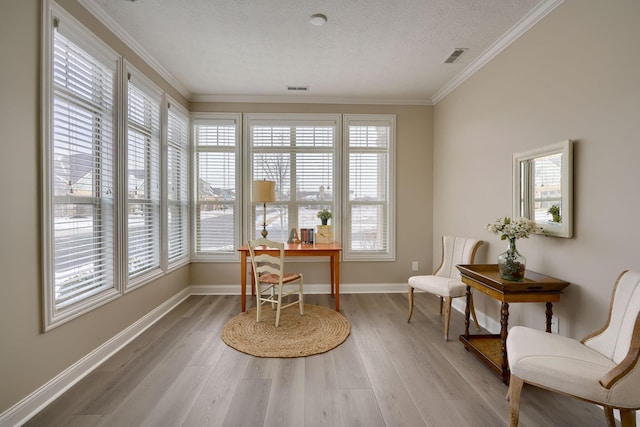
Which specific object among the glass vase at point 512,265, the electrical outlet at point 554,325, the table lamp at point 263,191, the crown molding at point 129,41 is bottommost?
the electrical outlet at point 554,325

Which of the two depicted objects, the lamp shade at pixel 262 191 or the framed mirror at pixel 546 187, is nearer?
the framed mirror at pixel 546 187

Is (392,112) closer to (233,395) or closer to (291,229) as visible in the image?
(291,229)

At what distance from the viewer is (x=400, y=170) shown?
4.12m

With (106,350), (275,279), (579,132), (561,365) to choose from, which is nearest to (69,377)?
(106,350)

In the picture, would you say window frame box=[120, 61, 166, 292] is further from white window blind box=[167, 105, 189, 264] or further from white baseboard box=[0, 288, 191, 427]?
white baseboard box=[0, 288, 191, 427]

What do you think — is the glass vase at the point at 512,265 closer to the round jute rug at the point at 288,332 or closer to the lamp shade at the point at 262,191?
the round jute rug at the point at 288,332

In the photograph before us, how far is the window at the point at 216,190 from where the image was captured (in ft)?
13.2

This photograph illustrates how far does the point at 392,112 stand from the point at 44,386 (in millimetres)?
4456

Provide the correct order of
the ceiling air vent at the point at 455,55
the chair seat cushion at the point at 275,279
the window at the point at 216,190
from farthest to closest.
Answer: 1. the window at the point at 216,190
2. the chair seat cushion at the point at 275,279
3. the ceiling air vent at the point at 455,55

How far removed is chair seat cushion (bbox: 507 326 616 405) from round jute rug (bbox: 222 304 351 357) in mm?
1438

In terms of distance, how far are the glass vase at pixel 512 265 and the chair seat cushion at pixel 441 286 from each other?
0.64 metres

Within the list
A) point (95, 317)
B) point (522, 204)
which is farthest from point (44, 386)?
point (522, 204)

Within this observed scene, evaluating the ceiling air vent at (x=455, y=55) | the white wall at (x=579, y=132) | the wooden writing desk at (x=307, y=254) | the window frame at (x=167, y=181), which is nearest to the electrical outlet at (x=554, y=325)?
the white wall at (x=579, y=132)

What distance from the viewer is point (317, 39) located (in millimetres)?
2619
